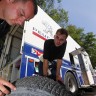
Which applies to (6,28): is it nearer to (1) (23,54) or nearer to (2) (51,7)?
(1) (23,54)

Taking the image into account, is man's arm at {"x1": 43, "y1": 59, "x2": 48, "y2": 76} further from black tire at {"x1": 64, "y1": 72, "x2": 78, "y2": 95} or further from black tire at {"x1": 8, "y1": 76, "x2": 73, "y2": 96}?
black tire at {"x1": 64, "y1": 72, "x2": 78, "y2": 95}

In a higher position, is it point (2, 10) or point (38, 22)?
point (38, 22)

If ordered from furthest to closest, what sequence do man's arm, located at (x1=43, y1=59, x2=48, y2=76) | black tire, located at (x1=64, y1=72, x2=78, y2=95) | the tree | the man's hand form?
→ the tree → black tire, located at (x1=64, y1=72, x2=78, y2=95) → man's arm, located at (x1=43, y1=59, x2=48, y2=76) → the man's hand

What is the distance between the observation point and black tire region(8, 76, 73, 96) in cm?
141

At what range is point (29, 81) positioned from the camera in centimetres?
155

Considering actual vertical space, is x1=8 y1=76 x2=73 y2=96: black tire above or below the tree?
below

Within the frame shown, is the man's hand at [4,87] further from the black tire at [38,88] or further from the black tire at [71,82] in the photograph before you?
the black tire at [71,82]

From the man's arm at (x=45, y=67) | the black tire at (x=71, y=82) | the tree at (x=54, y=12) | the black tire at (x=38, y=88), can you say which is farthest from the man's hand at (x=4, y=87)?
the tree at (x=54, y=12)

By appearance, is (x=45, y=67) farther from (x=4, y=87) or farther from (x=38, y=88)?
(x=4, y=87)

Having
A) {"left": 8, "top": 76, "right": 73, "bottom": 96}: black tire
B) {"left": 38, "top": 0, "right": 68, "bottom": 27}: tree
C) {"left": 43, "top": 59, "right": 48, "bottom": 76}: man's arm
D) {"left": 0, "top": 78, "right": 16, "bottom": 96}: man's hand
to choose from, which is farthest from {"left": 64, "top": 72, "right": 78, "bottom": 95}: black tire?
{"left": 38, "top": 0, "right": 68, "bottom": 27}: tree

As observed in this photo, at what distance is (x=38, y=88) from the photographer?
57.2 inches

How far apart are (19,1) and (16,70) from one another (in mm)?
3936

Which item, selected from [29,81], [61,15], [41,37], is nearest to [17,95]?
[29,81]

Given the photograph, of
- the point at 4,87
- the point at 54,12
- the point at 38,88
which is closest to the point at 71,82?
the point at 38,88
